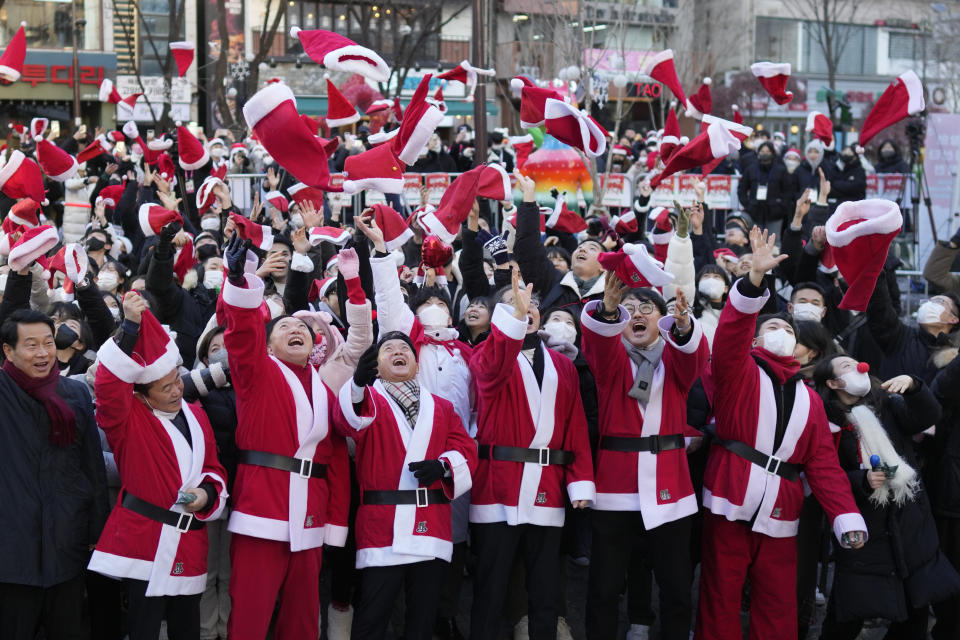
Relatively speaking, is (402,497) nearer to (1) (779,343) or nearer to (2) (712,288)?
(1) (779,343)

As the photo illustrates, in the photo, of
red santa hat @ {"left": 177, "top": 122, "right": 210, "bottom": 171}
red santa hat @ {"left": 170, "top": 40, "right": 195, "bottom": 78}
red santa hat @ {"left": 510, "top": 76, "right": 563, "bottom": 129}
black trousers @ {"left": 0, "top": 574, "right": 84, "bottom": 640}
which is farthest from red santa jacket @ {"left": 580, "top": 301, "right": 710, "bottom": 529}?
red santa hat @ {"left": 170, "top": 40, "right": 195, "bottom": 78}

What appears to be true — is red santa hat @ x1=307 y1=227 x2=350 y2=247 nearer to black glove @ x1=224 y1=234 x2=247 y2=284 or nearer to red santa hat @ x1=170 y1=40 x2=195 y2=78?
black glove @ x1=224 y1=234 x2=247 y2=284

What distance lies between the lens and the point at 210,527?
17.1 feet

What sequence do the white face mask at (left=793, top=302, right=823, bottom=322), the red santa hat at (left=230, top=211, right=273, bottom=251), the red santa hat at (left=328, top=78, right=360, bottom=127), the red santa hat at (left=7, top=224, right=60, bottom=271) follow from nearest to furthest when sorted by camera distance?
the red santa hat at (left=7, top=224, right=60, bottom=271) < the red santa hat at (left=230, top=211, right=273, bottom=251) < the red santa hat at (left=328, top=78, right=360, bottom=127) < the white face mask at (left=793, top=302, right=823, bottom=322)

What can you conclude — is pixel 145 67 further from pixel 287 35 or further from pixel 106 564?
pixel 106 564

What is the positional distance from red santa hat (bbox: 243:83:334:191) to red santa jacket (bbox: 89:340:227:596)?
1.12m

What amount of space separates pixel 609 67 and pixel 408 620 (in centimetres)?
3348

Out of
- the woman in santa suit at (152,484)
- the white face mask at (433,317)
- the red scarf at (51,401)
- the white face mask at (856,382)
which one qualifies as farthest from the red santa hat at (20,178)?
the white face mask at (856,382)

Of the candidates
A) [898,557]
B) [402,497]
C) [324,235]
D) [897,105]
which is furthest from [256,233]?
[897,105]

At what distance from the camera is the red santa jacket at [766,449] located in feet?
16.6

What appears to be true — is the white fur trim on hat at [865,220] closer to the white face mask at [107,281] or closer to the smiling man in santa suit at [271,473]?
the smiling man in santa suit at [271,473]

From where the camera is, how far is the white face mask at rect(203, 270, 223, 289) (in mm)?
7395

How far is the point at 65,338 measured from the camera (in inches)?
213

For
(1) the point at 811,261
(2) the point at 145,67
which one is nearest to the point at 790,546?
(1) the point at 811,261
